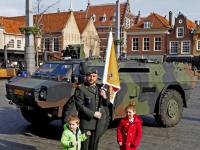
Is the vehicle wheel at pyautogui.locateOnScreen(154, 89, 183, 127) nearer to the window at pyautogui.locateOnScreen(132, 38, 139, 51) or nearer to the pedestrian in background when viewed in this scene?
the pedestrian in background

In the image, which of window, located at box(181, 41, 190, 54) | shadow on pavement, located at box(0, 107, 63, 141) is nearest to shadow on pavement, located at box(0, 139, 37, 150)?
shadow on pavement, located at box(0, 107, 63, 141)

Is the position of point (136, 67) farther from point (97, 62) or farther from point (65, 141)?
point (65, 141)

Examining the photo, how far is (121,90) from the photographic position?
23.5 ft

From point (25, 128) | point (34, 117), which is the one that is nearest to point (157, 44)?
point (34, 117)

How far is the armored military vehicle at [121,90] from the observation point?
6621mm

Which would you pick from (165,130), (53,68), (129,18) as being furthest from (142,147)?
(129,18)

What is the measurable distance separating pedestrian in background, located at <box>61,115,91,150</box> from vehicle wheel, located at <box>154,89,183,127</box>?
4004 millimetres

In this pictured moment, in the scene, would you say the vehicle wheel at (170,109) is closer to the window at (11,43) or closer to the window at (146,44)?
the window at (11,43)

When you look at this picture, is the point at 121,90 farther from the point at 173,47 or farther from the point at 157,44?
the point at 157,44

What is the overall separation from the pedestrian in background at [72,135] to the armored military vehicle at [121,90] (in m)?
1.80

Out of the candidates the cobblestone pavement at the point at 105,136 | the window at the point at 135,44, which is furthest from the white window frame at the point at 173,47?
the cobblestone pavement at the point at 105,136

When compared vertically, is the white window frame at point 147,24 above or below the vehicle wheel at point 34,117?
above

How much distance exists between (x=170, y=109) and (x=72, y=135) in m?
4.43

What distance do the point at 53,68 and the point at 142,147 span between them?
297cm
